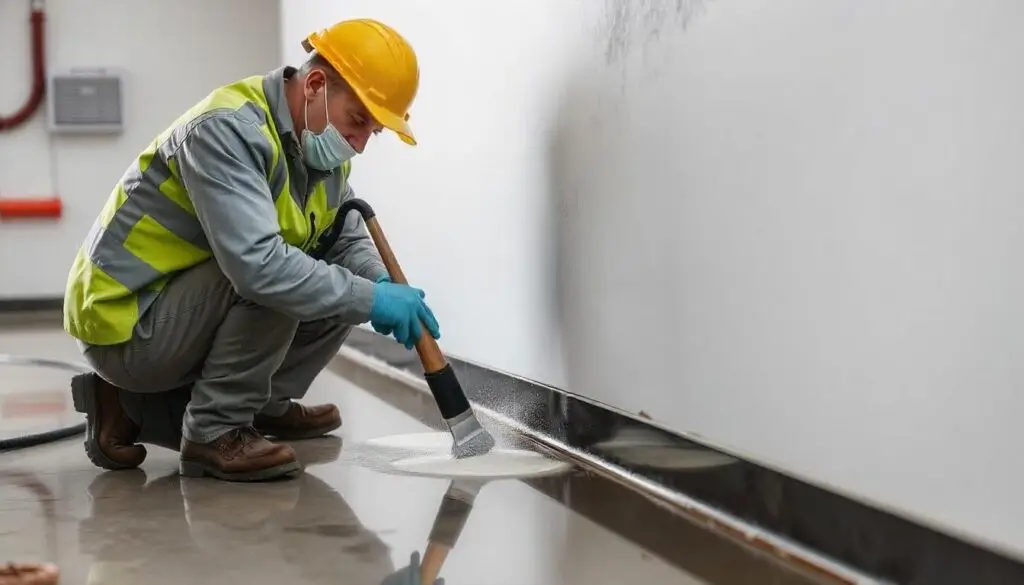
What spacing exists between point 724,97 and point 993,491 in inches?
25.9

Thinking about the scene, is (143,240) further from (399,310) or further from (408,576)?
(408,576)

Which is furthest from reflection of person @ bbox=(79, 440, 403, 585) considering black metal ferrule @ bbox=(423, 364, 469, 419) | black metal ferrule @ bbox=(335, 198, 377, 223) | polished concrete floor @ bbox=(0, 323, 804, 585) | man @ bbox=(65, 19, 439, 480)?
black metal ferrule @ bbox=(335, 198, 377, 223)

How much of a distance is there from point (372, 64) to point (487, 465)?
28.7 inches

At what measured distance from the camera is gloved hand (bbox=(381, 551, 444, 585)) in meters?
1.25

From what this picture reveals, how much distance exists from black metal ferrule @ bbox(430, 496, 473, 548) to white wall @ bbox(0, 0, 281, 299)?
446 cm

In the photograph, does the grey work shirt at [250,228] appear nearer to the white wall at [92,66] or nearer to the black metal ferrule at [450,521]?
the black metal ferrule at [450,521]

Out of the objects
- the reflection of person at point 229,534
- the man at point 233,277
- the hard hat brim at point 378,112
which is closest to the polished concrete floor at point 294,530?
the reflection of person at point 229,534

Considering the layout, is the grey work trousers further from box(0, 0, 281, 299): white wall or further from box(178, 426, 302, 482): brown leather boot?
box(0, 0, 281, 299): white wall

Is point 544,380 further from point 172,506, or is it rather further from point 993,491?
point 993,491

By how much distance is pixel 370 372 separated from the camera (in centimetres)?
328

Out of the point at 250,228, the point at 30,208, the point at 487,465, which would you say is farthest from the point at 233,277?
the point at 30,208

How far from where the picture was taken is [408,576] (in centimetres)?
127

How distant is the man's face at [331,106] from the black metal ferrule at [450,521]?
0.65 metres

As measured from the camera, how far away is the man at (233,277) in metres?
1.67
